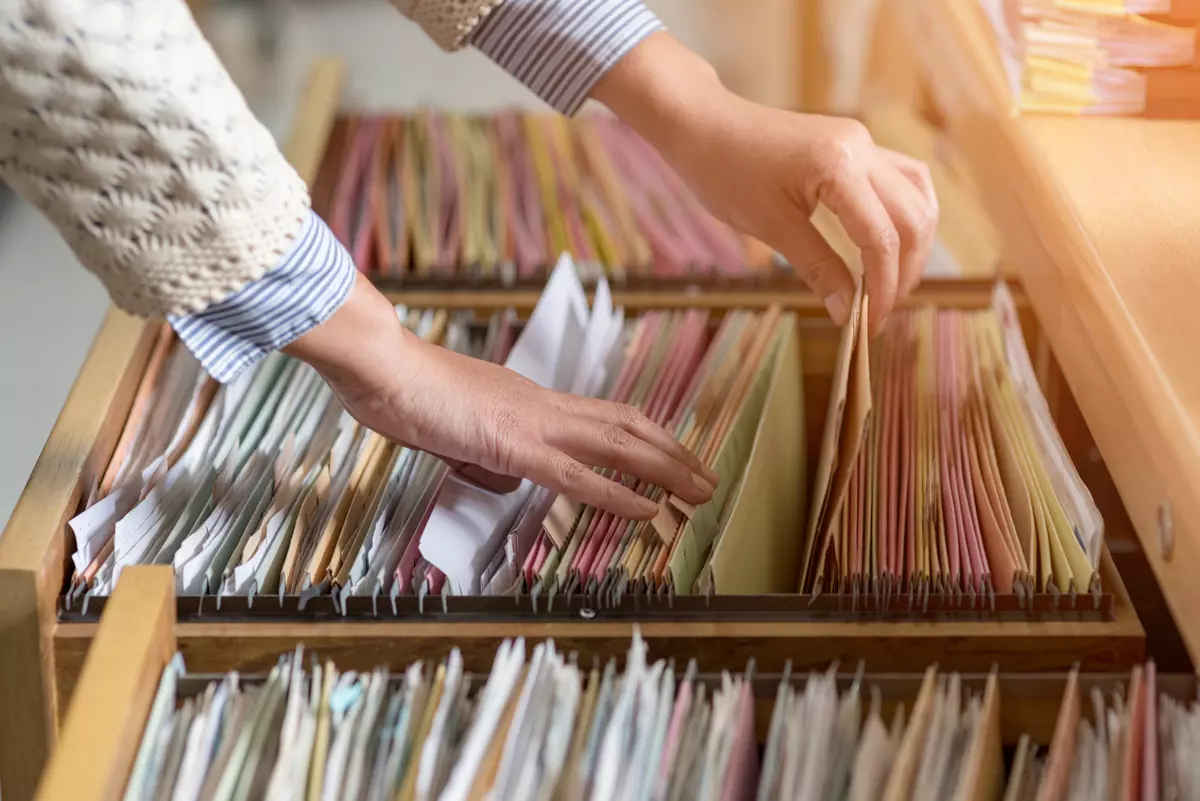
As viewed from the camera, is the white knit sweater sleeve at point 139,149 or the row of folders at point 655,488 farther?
the row of folders at point 655,488

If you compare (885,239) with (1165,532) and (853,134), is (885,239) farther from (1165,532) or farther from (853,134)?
(1165,532)

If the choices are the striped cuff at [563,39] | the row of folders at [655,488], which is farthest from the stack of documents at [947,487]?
the striped cuff at [563,39]

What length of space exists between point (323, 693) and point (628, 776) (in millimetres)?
189

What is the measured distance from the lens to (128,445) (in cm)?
97

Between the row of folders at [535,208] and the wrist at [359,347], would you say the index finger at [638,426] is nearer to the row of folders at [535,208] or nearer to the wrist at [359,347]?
the wrist at [359,347]

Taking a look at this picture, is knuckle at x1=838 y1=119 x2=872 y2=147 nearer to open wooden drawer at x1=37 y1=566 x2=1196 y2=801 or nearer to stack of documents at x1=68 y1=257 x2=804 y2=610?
stack of documents at x1=68 y1=257 x2=804 y2=610

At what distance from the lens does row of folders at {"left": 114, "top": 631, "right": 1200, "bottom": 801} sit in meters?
0.66

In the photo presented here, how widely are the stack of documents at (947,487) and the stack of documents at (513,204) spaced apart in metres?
0.35

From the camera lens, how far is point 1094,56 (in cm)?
104

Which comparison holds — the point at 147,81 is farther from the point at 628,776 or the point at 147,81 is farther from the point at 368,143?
the point at 368,143

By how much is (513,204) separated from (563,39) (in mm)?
404

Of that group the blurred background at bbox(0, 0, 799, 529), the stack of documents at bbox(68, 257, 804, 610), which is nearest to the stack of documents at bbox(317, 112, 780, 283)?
the stack of documents at bbox(68, 257, 804, 610)

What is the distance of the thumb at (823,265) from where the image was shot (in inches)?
42.0

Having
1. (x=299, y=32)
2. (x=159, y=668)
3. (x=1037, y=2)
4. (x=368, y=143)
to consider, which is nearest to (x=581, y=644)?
(x=159, y=668)
